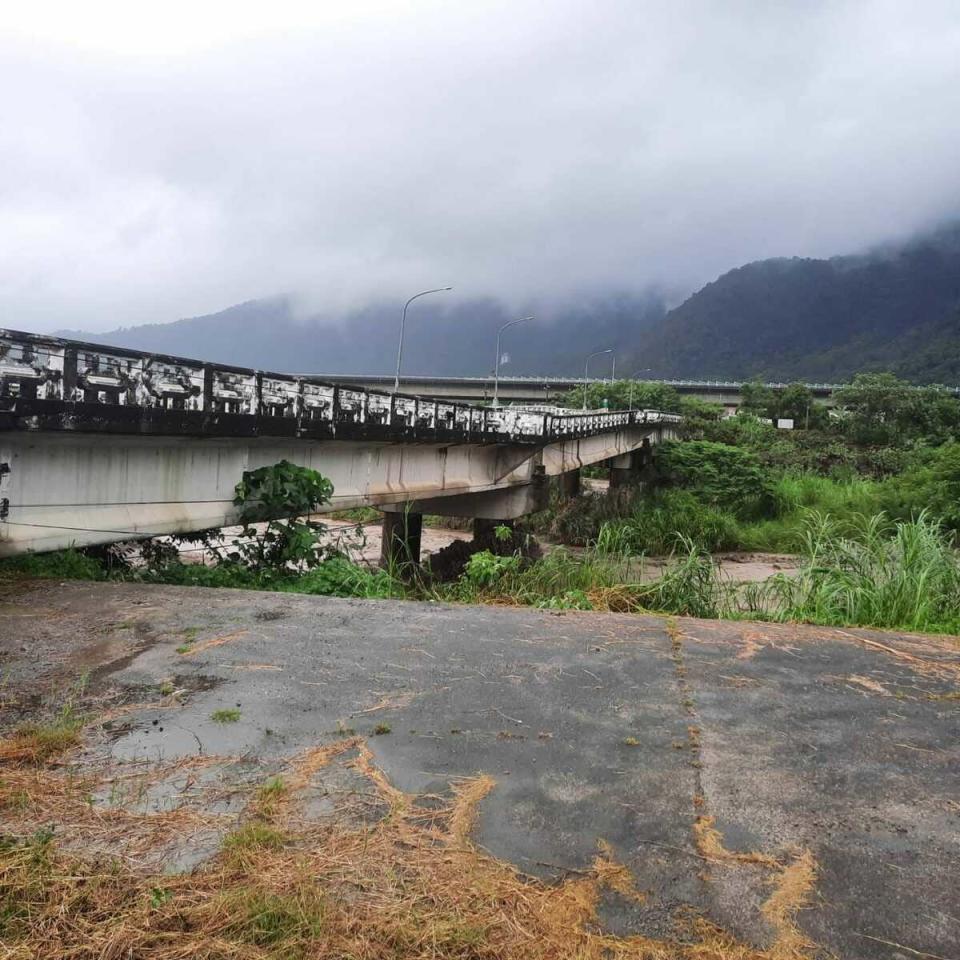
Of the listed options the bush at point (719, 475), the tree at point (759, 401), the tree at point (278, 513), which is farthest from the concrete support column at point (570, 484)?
the tree at point (759, 401)

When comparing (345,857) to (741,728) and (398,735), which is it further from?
(741,728)

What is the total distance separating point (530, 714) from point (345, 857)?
138 centimetres

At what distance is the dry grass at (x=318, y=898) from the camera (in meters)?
1.92

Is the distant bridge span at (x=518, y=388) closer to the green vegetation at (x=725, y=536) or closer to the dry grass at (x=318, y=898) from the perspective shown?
the green vegetation at (x=725, y=536)

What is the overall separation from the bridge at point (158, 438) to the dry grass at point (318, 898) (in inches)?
176

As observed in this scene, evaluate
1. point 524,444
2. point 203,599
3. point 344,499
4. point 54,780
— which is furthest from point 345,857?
point 524,444

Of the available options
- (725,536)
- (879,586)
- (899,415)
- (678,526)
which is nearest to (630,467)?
(678,526)

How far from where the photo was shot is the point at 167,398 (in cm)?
712

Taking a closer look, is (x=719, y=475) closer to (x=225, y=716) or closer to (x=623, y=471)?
(x=623, y=471)

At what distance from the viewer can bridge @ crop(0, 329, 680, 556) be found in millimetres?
6117

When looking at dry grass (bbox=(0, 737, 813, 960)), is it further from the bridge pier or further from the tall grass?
the bridge pier

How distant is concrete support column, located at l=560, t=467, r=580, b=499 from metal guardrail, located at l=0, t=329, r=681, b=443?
23170 mm

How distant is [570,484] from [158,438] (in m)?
29.4

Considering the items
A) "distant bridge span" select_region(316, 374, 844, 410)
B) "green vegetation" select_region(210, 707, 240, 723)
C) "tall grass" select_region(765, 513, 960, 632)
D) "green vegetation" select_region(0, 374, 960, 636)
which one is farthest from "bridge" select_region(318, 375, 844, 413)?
"green vegetation" select_region(210, 707, 240, 723)
